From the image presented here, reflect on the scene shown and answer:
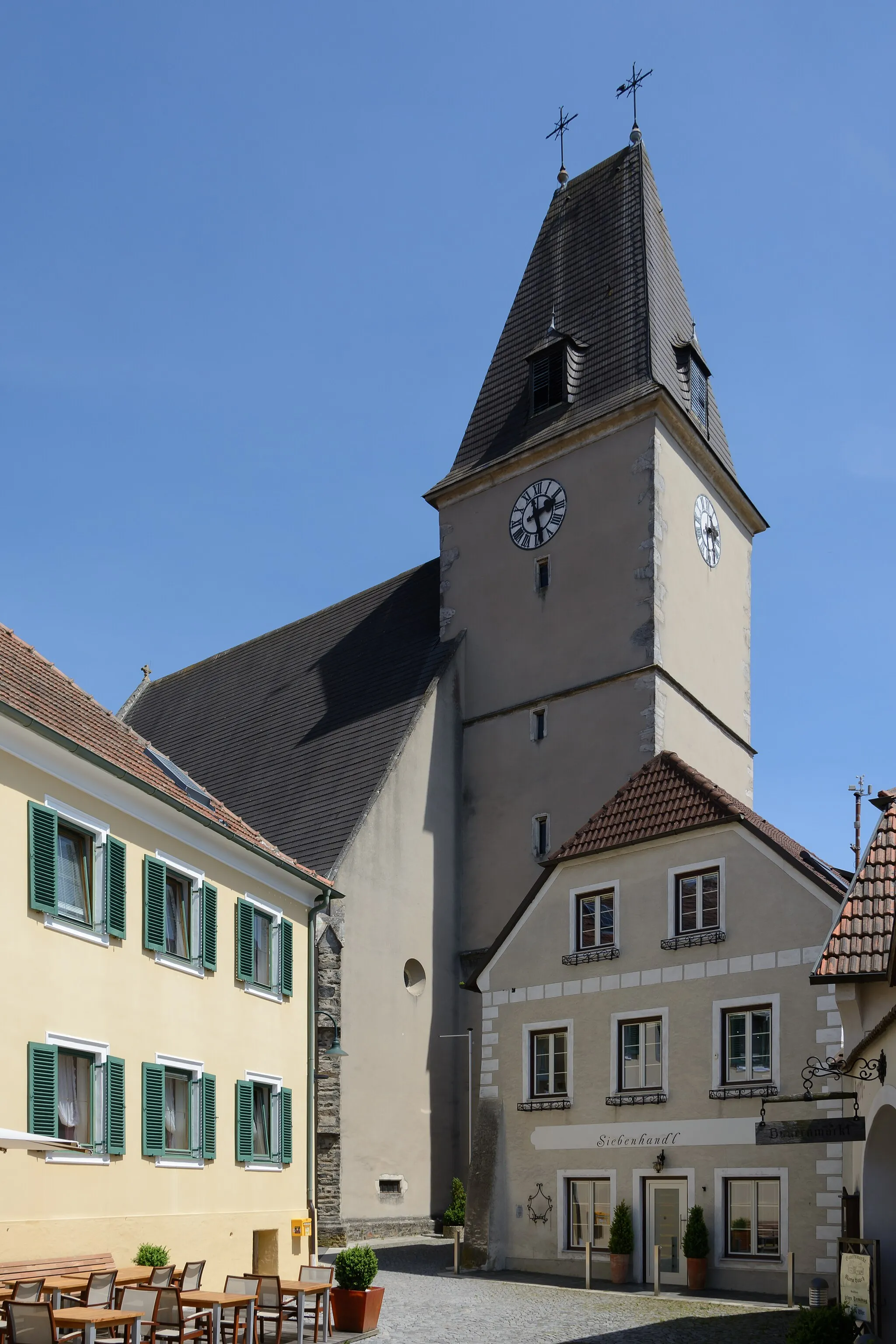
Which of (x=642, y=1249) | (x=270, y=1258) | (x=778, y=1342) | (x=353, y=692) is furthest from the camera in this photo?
(x=353, y=692)

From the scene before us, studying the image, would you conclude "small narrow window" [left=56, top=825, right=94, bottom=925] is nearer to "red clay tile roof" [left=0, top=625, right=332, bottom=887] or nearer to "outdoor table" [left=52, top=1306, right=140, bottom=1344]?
"red clay tile roof" [left=0, top=625, right=332, bottom=887]

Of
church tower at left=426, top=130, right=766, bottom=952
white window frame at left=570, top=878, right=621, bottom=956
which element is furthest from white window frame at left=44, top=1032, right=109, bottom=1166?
church tower at left=426, top=130, right=766, bottom=952

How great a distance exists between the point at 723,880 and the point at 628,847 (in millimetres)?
1721

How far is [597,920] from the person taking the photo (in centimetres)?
2064

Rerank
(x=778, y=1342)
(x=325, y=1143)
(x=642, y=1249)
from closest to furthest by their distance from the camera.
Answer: (x=778, y=1342)
(x=642, y=1249)
(x=325, y=1143)

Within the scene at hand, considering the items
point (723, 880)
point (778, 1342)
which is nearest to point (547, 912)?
point (723, 880)

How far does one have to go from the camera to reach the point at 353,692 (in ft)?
97.2

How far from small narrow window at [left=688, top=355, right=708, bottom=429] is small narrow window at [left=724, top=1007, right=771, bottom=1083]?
14359 millimetres

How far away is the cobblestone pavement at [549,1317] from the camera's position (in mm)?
13562

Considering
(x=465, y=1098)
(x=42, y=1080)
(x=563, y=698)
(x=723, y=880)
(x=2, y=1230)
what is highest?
(x=563, y=698)

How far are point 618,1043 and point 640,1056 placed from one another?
1.37 ft

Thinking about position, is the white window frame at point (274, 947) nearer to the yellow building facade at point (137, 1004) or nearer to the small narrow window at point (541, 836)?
the yellow building facade at point (137, 1004)

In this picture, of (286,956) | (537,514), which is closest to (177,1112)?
(286,956)

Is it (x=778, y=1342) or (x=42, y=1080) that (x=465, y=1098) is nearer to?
(x=778, y=1342)
